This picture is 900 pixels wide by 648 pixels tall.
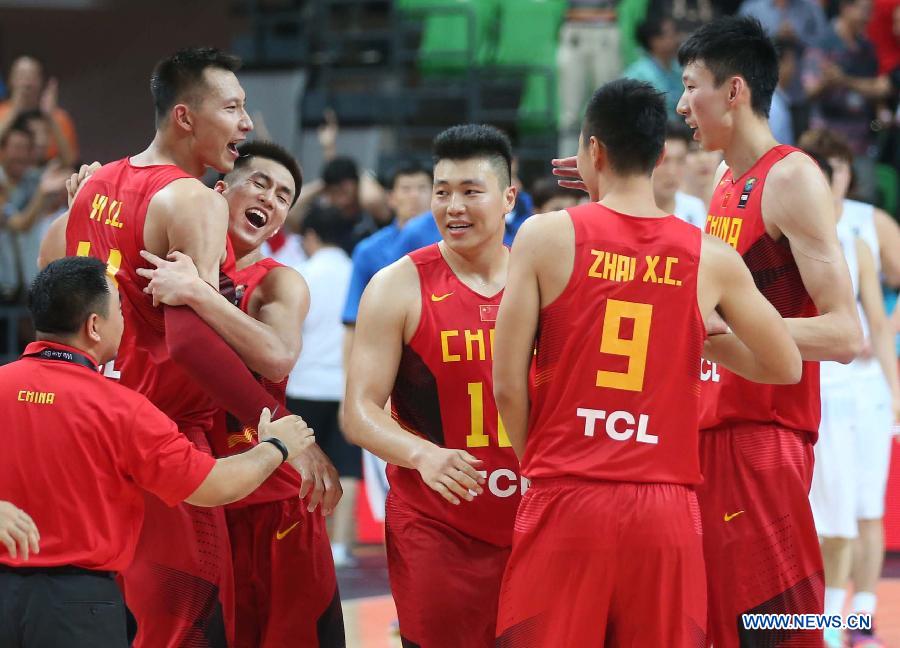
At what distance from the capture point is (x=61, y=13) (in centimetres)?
1702

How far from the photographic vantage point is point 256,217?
5.49 m

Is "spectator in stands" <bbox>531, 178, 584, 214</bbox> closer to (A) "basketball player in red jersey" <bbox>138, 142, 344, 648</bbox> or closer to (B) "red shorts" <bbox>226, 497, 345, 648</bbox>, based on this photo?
(A) "basketball player in red jersey" <bbox>138, 142, 344, 648</bbox>

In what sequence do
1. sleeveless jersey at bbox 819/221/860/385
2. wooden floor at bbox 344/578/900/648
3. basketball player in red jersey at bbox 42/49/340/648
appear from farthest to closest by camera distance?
wooden floor at bbox 344/578/900/648 → sleeveless jersey at bbox 819/221/860/385 → basketball player in red jersey at bbox 42/49/340/648

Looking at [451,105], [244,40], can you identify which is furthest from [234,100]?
[244,40]

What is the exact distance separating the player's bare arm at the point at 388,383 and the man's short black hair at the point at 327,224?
5.41m

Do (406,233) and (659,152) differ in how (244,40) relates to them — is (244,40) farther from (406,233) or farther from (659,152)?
(659,152)

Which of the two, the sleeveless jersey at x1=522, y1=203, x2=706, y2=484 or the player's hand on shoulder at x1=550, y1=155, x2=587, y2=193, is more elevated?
the player's hand on shoulder at x1=550, y1=155, x2=587, y2=193

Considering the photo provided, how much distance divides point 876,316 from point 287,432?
4.32 metres

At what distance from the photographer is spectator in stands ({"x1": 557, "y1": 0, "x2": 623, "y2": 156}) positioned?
12.9 meters

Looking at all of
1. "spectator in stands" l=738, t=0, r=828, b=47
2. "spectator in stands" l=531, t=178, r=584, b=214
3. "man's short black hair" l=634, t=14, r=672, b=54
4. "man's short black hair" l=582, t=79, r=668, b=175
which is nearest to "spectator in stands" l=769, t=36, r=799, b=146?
"spectator in stands" l=738, t=0, r=828, b=47

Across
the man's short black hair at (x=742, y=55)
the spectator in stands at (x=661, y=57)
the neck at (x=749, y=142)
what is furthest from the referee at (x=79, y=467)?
the spectator in stands at (x=661, y=57)

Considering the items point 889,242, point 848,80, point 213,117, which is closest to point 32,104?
point 848,80

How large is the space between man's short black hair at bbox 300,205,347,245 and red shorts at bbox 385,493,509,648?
572 cm

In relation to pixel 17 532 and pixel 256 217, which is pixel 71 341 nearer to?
pixel 17 532
